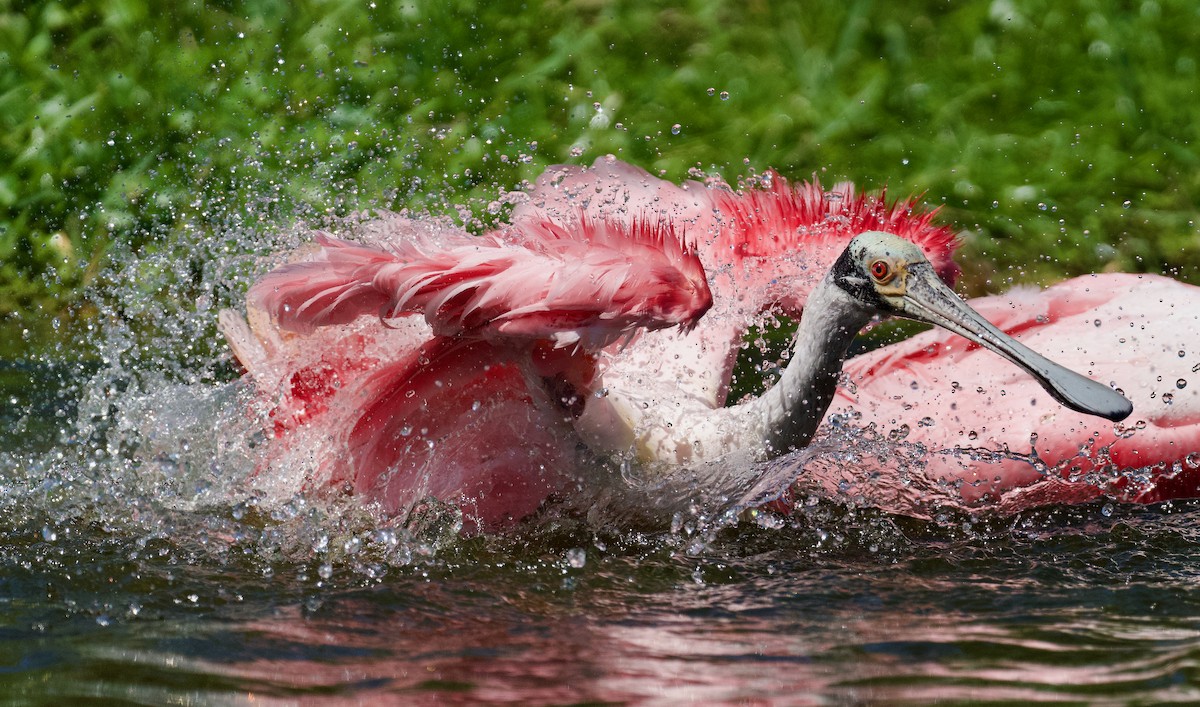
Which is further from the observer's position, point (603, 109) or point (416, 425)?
point (603, 109)

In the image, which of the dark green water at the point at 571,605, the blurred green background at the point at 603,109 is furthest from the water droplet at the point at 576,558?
the blurred green background at the point at 603,109

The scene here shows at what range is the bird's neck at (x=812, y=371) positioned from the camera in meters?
4.15

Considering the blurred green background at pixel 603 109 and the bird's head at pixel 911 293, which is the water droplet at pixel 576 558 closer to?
the bird's head at pixel 911 293

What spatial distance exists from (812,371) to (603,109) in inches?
167

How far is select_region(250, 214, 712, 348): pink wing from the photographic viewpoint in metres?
3.90

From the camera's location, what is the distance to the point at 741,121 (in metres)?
8.30

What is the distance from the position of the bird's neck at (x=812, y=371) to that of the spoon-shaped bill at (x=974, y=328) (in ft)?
0.42

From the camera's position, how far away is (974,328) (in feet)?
13.6

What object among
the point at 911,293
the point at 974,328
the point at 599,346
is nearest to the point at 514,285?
the point at 599,346

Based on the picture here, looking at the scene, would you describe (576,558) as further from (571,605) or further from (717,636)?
(717,636)

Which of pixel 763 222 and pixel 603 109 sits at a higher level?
pixel 603 109

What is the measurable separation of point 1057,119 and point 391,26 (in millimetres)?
3345

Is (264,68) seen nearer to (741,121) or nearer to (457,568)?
(741,121)

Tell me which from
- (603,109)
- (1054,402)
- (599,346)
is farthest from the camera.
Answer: (603,109)
